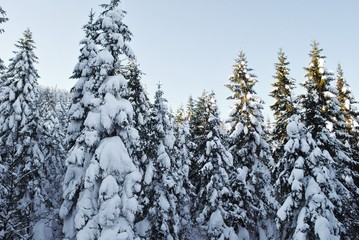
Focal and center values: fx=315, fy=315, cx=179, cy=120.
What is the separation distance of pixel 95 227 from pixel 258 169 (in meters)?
14.4

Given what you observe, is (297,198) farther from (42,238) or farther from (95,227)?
(42,238)

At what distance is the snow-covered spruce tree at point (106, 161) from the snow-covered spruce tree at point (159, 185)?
205 inches

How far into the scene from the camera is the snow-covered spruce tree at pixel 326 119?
1962cm

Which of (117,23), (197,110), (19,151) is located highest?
(197,110)

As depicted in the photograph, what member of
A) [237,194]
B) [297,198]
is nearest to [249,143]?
[237,194]

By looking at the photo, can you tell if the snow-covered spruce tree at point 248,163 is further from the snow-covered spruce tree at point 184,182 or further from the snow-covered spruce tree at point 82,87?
the snow-covered spruce tree at point 82,87

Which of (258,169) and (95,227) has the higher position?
(258,169)

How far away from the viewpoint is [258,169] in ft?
81.6

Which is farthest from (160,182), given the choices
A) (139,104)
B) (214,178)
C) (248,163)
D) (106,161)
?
(106,161)

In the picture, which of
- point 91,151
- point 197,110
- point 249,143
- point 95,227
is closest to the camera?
point 95,227

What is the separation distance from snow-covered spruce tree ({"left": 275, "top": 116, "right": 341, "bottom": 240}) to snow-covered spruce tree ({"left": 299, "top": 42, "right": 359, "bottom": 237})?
6.45 ft

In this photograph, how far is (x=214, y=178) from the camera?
24344mm

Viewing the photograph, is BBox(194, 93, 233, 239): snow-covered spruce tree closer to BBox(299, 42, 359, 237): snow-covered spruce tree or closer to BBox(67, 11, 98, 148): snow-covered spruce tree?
BBox(299, 42, 359, 237): snow-covered spruce tree

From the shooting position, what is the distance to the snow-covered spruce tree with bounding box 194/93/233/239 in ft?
76.3
